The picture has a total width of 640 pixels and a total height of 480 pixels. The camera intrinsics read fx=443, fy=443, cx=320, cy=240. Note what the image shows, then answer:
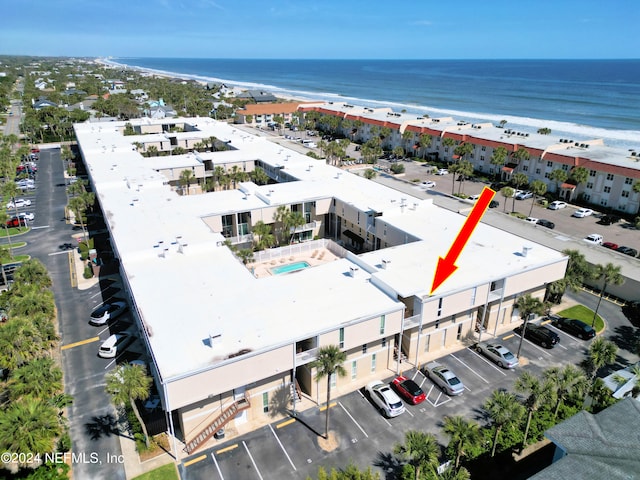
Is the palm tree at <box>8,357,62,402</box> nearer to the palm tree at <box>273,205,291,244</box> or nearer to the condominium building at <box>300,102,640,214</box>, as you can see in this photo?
the palm tree at <box>273,205,291,244</box>

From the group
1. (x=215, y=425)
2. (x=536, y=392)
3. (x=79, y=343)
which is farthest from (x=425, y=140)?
(x=215, y=425)

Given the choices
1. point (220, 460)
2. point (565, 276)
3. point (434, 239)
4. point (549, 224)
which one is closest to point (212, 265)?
point (220, 460)

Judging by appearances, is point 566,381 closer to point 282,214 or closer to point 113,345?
point 113,345

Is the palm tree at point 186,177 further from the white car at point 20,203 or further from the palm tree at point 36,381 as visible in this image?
the palm tree at point 36,381

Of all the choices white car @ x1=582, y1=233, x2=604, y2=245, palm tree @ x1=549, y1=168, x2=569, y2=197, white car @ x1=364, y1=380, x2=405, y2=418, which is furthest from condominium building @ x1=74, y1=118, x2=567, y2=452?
palm tree @ x1=549, y1=168, x2=569, y2=197

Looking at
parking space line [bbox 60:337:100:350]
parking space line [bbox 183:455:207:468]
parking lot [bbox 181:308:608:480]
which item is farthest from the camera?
parking space line [bbox 60:337:100:350]

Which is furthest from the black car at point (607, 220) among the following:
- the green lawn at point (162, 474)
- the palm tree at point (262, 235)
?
the green lawn at point (162, 474)
